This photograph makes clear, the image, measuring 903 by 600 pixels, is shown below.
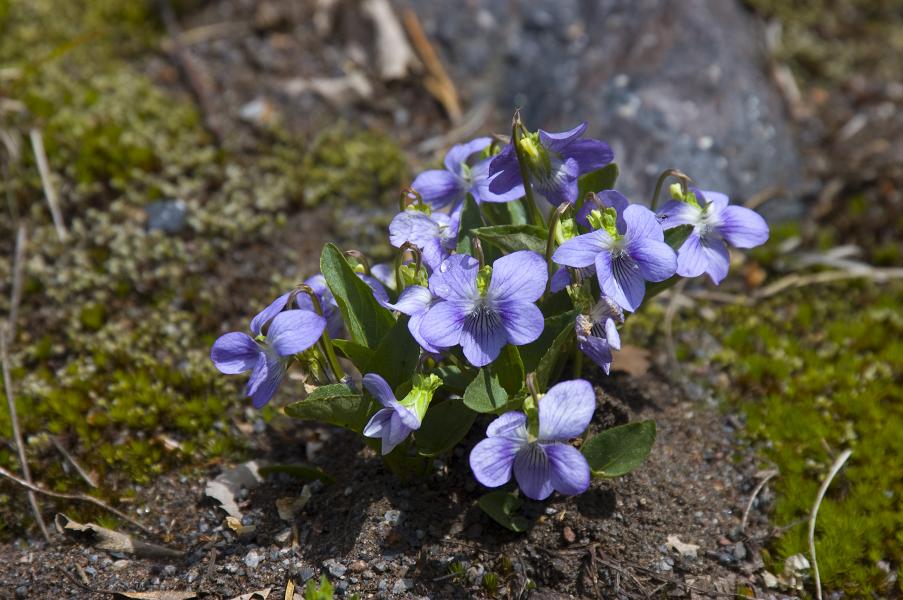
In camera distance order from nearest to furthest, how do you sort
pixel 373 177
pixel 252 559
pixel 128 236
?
pixel 252 559, pixel 128 236, pixel 373 177

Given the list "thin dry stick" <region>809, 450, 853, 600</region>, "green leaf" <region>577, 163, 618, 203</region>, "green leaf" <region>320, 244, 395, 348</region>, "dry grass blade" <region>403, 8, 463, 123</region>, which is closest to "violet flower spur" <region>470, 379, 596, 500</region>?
"green leaf" <region>320, 244, 395, 348</region>

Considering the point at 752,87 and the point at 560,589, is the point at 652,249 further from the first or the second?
the point at 752,87

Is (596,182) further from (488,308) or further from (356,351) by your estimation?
(356,351)

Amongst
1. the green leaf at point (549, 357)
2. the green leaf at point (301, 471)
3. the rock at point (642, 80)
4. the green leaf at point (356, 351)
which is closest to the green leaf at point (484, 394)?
the green leaf at point (549, 357)

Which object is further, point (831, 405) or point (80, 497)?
point (831, 405)

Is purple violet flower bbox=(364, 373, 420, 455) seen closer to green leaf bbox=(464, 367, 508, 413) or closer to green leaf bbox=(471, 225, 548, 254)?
green leaf bbox=(464, 367, 508, 413)

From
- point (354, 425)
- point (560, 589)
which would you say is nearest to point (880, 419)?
point (560, 589)

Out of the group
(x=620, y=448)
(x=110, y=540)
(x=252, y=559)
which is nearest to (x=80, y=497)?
(x=110, y=540)
